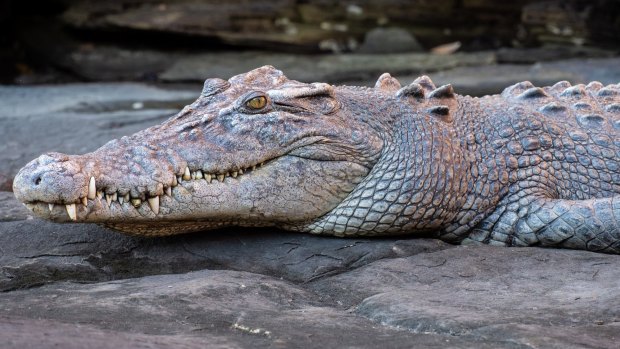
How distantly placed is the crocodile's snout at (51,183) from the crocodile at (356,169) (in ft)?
0.15

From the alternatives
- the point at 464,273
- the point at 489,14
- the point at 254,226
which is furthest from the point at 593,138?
the point at 489,14

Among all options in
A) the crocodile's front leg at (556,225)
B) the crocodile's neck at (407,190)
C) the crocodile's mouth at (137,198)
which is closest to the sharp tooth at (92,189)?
the crocodile's mouth at (137,198)

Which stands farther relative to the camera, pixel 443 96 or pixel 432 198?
pixel 443 96

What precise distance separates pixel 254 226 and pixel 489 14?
8.11 meters

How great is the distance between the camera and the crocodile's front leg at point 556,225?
4.81m

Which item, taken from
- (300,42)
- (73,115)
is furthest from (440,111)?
(300,42)

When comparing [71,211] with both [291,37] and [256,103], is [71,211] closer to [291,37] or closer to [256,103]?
[256,103]

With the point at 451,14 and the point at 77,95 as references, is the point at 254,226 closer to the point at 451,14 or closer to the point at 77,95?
the point at 77,95

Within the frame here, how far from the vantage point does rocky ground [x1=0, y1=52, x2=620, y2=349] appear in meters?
3.42

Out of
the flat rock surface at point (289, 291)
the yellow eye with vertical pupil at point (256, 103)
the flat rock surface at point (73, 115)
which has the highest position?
the yellow eye with vertical pupil at point (256, 103)

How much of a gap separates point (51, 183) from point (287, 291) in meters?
1.14

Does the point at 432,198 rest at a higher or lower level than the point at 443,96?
lower

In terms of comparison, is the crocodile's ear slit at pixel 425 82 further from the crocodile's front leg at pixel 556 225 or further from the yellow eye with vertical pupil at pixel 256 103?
the yellow eye with vertical pupil at pixel 256 103

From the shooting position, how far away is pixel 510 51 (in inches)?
448
